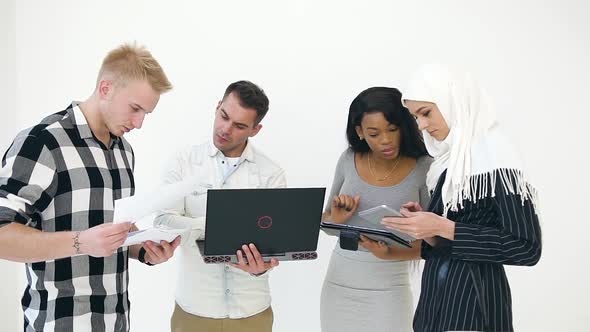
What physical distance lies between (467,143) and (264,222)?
27.0 inches

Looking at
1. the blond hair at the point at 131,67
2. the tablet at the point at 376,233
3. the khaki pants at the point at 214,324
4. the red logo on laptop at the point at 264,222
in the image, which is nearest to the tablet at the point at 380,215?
the tablet at the point at 376,233

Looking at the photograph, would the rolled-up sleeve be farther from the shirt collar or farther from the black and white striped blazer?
the black and white striped blazer

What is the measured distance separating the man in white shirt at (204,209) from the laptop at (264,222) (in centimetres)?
21

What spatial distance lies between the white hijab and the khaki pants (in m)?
0.86

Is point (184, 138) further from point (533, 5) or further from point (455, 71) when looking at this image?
point (533, 5)

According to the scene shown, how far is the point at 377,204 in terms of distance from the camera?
2348 millimetres

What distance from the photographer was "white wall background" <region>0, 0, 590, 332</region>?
3209mm

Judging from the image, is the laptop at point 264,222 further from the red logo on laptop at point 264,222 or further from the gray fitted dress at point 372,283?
the gray fitted dress at point 372,283

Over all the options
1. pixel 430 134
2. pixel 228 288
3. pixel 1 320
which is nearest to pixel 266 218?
pixel 228 288

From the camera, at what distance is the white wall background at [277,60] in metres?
3.21

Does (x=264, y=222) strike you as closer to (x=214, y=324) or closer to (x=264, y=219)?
(x=264, y=219)

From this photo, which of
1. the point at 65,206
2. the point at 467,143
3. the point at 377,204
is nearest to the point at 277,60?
the point at 377,204

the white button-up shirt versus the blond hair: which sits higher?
the blond hair

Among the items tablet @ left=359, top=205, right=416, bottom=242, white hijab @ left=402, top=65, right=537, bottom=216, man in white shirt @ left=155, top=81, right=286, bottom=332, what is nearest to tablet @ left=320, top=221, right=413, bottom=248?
tablet @ left=359, top=205, right=416, bottom=242
